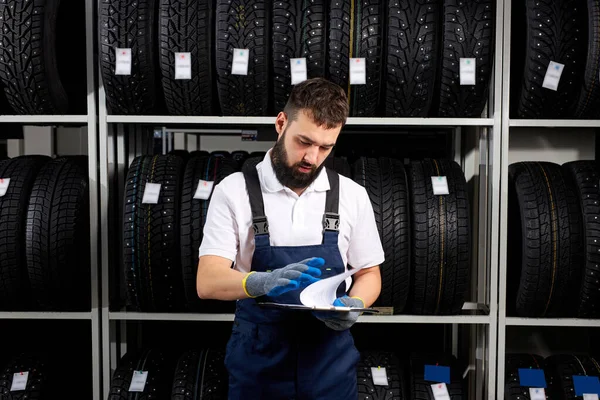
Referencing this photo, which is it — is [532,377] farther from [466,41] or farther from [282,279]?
[282,279]

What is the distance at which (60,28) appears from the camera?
10.7 feet

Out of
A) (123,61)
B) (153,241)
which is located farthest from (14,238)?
(123,61)

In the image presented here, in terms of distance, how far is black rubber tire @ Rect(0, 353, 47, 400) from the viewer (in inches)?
116

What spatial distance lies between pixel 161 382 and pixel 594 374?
2.25 m

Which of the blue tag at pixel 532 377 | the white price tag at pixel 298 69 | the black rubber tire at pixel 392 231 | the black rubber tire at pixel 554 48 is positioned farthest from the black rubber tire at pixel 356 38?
the blue tag at pixel 532 377

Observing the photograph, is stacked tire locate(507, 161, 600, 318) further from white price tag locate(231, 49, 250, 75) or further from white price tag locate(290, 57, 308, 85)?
white price tag locate(231, 49, 250, 75)

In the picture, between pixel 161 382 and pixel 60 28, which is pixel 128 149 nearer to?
pixel 60 28

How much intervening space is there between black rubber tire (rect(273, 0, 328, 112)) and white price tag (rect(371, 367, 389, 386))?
1.57 m

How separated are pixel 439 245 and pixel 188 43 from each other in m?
1.60

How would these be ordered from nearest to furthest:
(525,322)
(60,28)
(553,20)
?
(553,20) < (525,322) < (60,28)

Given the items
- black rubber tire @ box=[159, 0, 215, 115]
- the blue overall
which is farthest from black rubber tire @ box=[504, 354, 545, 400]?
black rubber tire @ box=[159, 0, 215, 115]

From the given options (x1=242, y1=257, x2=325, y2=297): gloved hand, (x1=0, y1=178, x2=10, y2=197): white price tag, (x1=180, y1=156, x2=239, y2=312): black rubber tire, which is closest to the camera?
(x1=242, y1=257, x2=325, y2=297): gloved hand

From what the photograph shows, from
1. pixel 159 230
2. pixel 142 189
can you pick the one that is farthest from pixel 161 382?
pixel 142 189

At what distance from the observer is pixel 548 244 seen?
2809 millimetres
